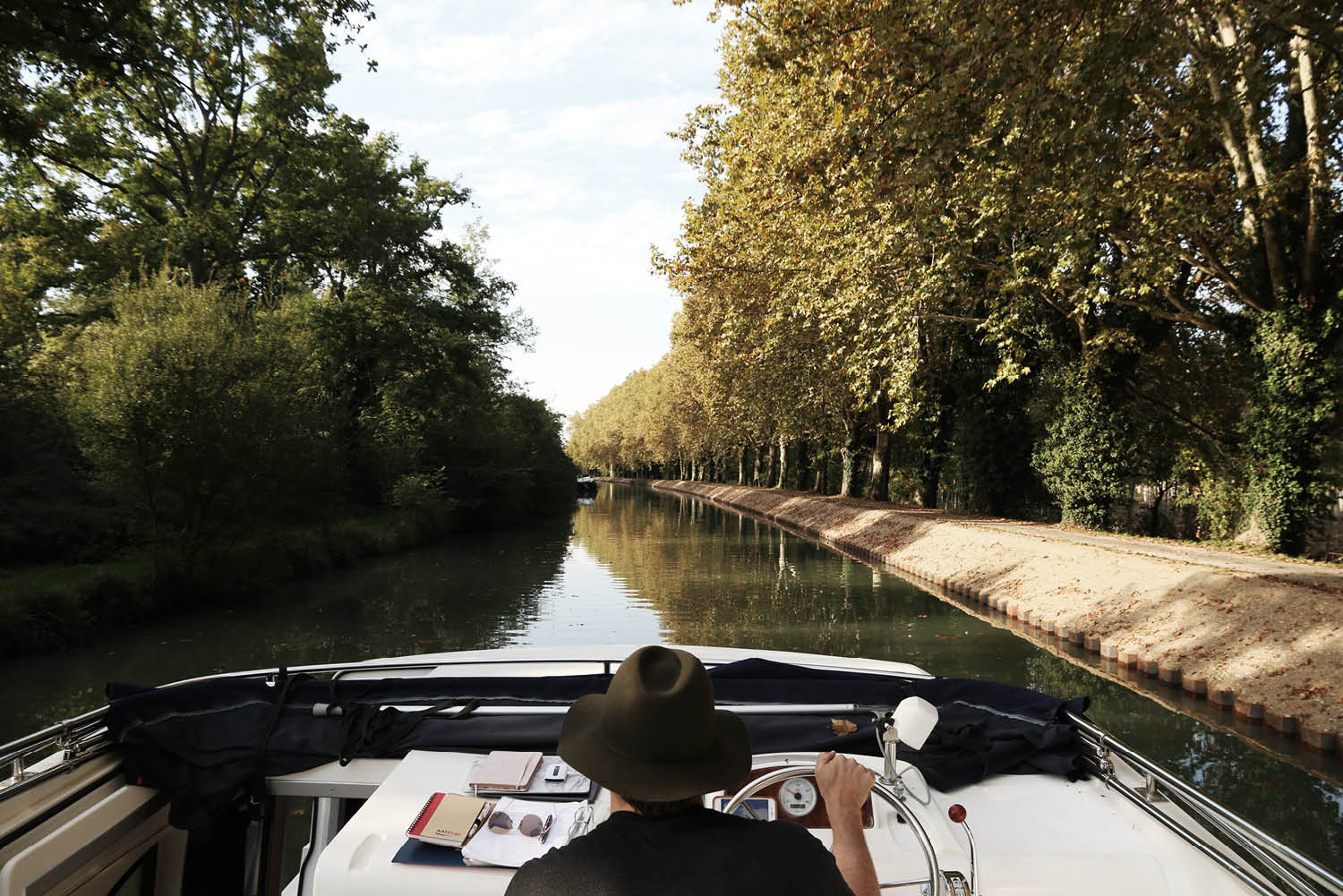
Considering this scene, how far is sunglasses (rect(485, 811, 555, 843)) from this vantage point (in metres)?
2.57

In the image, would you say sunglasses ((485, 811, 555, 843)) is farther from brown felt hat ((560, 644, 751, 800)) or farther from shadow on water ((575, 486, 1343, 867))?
shadow on water ((575, 486, 1343, 867))

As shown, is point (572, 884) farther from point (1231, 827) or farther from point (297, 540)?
point (297, 540)

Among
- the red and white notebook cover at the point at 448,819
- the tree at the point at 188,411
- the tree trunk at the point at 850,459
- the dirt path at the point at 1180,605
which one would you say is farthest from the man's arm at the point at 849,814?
the tree trunk at the point at 850,459

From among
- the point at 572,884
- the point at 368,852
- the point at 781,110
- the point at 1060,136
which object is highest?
the point at 781,110

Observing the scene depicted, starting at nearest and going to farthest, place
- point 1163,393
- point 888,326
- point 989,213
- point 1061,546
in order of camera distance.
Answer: point 989,213
point 1061,546
point 888,326
point 1163,393

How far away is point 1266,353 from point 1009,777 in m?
14.3

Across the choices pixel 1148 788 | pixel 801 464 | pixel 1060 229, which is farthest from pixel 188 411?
pixel 801 464

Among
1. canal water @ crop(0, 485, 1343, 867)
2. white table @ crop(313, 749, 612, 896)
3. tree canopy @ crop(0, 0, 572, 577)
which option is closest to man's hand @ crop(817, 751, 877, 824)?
white table @ crop(313, 749, 612, 896)

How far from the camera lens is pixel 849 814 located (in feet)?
6.32

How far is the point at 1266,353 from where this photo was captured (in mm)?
13586

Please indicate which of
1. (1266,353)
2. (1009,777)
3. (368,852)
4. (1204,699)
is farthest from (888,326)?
(368,852)

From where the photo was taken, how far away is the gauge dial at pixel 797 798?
8.39 feet

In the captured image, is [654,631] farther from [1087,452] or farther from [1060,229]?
[1087,452]

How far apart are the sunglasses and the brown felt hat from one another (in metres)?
1.03
